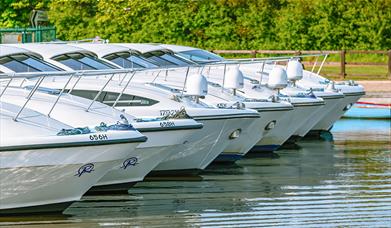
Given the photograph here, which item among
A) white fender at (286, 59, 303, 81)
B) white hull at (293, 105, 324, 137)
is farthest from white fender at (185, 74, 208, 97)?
white fender at (286, 59, 303, 81)

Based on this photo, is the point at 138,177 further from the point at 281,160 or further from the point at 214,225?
the point at 281,160

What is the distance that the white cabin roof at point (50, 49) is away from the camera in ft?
66.8

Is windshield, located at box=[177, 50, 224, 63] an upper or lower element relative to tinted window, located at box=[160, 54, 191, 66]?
lower

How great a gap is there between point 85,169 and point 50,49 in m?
6.01

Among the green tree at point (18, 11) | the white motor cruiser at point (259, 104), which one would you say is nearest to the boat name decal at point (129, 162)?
the white motor cruiser at point (259, 104)

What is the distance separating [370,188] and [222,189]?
6.89 feet

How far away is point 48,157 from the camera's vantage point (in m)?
14.6

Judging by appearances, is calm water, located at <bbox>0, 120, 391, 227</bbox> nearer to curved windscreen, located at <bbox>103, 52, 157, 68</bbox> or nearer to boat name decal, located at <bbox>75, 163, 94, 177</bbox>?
boat name decal, located at <bbox>75, 163, 94, 177</bbox>

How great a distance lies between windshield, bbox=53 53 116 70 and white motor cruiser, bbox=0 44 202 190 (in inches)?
83.7

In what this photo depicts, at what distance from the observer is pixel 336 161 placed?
22.6 m

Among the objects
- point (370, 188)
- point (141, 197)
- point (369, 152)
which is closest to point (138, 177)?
point (141, 197)

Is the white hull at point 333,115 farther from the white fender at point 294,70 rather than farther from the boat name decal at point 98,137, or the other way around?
the boat name decal at point 98,137

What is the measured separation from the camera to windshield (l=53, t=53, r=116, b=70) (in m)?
20.5

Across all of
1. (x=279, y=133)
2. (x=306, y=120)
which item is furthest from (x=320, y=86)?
(x=279, y=133)
